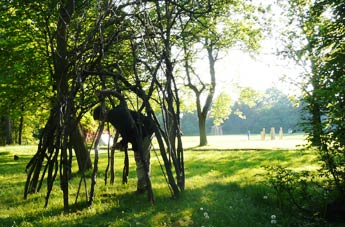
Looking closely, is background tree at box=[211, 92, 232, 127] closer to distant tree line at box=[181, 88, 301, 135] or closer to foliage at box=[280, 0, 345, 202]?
foliage at box=[280, 0, 345, 202]

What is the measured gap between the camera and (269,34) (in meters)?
24.9

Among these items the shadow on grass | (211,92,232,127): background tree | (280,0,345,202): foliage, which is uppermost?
(211,92,232,127): background tree

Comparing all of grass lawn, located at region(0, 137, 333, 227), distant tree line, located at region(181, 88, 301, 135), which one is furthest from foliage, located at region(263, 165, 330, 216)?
distant tree line, located at region(181, 88, 301, 135)

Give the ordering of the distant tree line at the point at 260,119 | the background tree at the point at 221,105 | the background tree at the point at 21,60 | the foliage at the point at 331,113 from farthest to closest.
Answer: the distant tree line at the point at 260,119, the background tree at the point at 221,105, the background tree at the point at 21,60, the foliage at the point at 331,113

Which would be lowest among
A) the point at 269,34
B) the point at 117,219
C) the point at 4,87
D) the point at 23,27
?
the point at 117,219

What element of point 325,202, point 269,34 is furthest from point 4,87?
point 269,34

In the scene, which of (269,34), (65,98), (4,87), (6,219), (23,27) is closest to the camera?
(6,219)

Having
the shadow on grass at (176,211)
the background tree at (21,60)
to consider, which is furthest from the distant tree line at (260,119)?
the shadow on grass at (176,211)

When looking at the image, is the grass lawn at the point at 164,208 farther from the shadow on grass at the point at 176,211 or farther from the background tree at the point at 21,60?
the background tree at the point at 21,60

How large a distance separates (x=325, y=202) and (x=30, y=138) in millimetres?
41957

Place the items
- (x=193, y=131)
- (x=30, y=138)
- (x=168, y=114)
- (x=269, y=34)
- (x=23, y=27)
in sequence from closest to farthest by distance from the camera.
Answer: (x=168, y=114) → (x=23, y=27) → (x=269, y=34) → (x=30, y=138) → (x=193, y=131)

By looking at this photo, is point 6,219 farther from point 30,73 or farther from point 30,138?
point 30,138

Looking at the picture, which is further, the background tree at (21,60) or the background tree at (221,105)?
the background tree at (221,105)

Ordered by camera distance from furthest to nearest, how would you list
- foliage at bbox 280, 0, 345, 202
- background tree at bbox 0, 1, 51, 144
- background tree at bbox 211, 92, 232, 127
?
background tree at bbox 211, 92, 232, 127 < background tree at bbox 0, 1, 51, 144 < foliage at bbox 280, 0, 345, 202
